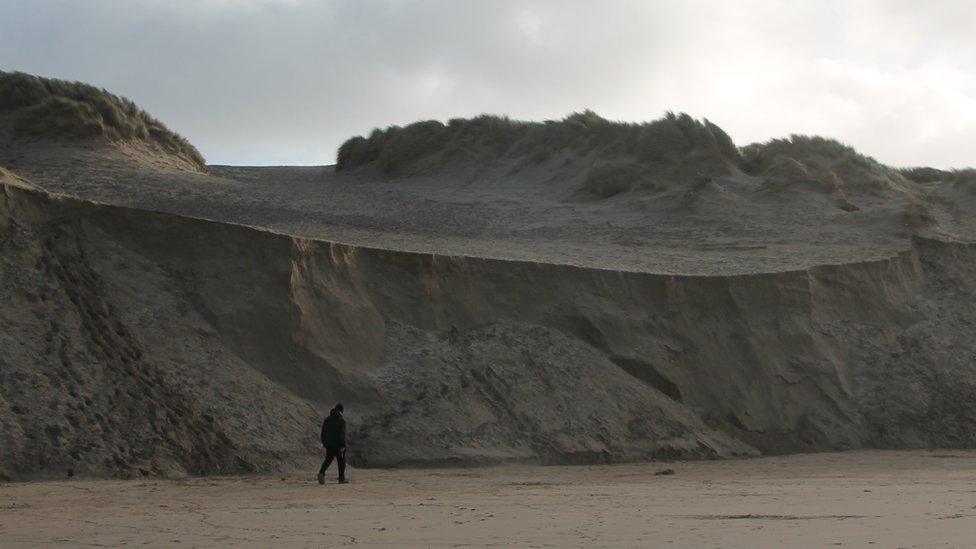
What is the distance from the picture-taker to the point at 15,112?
96.8ft

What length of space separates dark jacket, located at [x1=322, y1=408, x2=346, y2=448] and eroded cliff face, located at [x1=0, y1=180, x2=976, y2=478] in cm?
104

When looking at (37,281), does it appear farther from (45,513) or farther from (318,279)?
(45,513)

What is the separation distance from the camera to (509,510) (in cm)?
1050

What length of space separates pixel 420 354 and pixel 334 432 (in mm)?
3734

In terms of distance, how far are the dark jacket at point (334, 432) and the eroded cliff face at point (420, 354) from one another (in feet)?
3.40

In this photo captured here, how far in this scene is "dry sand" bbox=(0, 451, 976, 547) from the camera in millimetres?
8719

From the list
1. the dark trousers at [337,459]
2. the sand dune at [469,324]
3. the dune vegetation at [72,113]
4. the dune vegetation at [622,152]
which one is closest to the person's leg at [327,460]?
the dark trousers at [337,459]

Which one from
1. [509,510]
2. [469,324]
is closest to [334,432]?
[509,510]

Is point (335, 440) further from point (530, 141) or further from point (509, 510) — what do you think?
point (530, 141)

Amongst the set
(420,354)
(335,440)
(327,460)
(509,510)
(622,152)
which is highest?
(622,152)

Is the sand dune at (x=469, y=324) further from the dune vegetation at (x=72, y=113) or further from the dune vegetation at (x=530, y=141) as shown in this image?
the dune vegetation at (x=530, y=141)

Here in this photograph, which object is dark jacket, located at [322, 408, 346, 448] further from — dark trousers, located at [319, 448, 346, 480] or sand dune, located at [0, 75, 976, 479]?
sand dune, located at [0, 75, 976, 479]

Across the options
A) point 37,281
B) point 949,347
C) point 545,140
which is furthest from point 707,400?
point 545,140

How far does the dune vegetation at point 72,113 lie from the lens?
29016 mm
